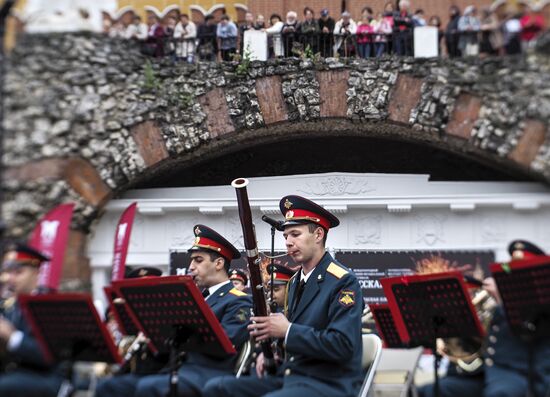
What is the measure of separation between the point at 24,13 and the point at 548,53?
4737 mm

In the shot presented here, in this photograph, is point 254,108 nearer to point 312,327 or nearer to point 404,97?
point 404,97

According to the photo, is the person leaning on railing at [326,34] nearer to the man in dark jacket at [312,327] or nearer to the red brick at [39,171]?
the red brick at [39,171]

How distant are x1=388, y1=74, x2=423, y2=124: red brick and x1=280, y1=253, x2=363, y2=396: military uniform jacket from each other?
372 centimetres

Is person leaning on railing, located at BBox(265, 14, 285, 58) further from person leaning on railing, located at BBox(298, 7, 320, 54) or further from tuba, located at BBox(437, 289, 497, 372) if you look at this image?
tuba, located at BBox(437, 289, 497, 372)

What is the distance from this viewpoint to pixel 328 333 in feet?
15.3

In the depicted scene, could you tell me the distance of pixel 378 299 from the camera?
855cm

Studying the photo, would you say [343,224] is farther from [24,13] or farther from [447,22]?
[24,13]

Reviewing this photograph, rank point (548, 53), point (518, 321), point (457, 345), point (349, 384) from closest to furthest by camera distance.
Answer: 1. point (518, 321)
2. point (349, 384)
3. point (457, 345)
4. point (548, 53)

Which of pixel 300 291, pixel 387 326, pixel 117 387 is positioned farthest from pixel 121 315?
pixel 387 326

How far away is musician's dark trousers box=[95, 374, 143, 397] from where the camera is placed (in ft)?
17.5

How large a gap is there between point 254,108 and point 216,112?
41 cm

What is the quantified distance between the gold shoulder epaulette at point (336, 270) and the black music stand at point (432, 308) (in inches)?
10.0

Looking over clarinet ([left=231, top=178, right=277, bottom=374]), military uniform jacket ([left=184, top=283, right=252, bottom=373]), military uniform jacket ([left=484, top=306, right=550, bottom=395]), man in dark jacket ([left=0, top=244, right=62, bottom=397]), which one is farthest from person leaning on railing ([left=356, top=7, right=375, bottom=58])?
man in dark jacket ([left=0, top=244, right=62, bottom=397])

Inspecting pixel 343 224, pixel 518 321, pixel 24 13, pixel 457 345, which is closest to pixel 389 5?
pixel 343 224
